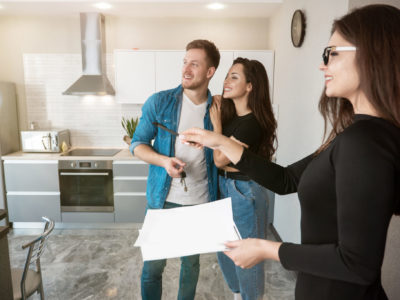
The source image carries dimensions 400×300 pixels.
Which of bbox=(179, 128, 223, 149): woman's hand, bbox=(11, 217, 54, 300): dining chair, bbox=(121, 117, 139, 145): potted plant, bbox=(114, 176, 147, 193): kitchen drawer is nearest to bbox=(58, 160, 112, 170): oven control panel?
bbox=(114, 176, 147, 193): kitchen drawer

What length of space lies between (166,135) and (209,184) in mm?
374

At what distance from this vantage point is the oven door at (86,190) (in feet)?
11.2

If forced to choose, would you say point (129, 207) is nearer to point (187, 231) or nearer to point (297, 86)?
point (297, 86)

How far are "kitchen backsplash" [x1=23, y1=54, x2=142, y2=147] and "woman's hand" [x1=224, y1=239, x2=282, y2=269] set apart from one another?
11.0 feet

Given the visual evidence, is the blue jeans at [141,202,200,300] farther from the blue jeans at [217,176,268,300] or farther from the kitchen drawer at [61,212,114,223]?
the kitchen drawer at [61,212,114,223]

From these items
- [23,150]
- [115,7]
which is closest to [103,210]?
[23,150]

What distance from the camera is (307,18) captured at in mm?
2438

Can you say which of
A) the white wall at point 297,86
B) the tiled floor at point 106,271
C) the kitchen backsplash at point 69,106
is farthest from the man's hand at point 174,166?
the kitchen backsplash at point 69,106

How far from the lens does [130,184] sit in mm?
3451

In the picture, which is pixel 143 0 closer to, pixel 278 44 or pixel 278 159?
pixel 278 44

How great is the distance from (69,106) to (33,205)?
1.28m

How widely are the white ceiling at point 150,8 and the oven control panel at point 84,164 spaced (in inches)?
65.0

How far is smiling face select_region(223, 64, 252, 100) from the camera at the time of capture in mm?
1762

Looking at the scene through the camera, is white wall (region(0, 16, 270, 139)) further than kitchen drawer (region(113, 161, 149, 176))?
Yes
